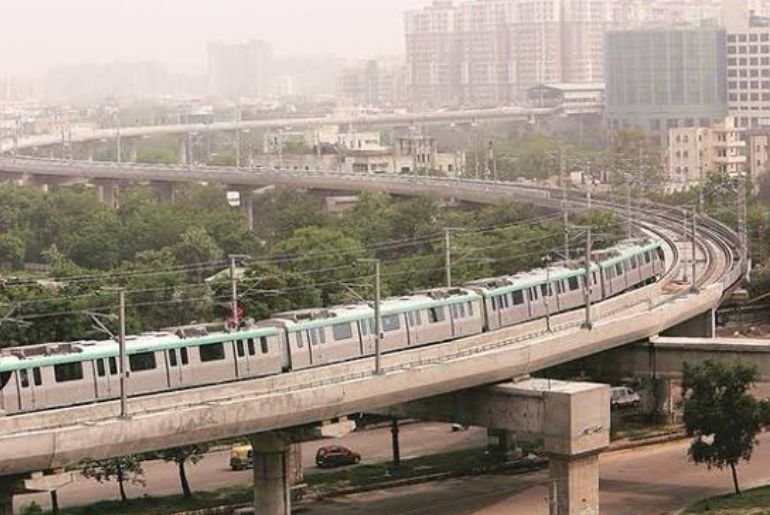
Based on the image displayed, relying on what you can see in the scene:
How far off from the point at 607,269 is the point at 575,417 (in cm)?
930

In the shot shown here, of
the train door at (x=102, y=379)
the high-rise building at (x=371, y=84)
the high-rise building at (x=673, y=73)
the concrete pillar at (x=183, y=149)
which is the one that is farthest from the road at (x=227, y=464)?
the high-rise building at (x=371, y=84)

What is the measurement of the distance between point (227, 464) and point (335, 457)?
1.81 m

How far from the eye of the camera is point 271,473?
2372 centimetres

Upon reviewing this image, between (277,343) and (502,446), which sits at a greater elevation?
(277,343)

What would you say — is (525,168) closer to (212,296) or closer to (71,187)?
(71,187)

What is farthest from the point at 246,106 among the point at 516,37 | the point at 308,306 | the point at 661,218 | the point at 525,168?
the point at 308,306

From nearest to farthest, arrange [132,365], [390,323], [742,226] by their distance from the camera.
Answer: [132,365]
[390,323]
[742,226]

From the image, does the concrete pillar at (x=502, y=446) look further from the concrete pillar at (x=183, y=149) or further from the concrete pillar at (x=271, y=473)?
the concrete pillar at (x=183, y=149)

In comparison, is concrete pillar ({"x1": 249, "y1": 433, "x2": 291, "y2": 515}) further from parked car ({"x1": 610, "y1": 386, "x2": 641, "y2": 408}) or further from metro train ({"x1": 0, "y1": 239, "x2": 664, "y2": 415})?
parked car ({"x1": 610, "y1": 386, "x2": 641, "y2": 408})

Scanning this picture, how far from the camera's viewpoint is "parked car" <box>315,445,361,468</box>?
97.9ft

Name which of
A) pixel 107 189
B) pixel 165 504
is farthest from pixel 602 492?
pixel 107 189

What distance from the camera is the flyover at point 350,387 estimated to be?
19.8 metres

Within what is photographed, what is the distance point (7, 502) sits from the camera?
20.9m

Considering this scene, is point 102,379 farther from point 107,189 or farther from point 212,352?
point 107,189
